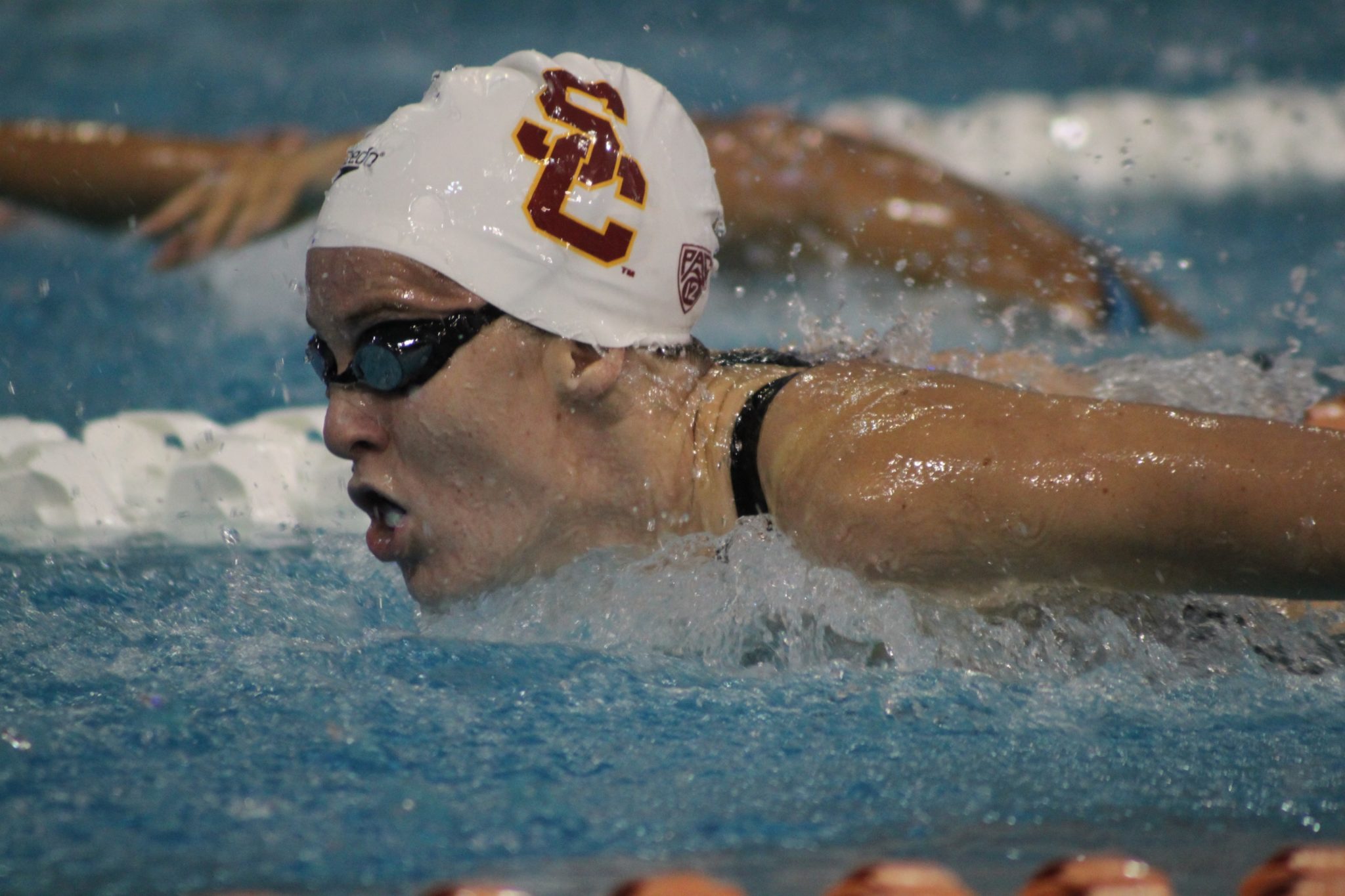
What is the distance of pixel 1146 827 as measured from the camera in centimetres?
141

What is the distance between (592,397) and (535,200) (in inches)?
12.0

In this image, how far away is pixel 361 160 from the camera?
199 centimetres

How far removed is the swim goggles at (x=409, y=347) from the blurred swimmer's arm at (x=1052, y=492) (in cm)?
47

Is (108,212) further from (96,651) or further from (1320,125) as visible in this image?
(1320,125)

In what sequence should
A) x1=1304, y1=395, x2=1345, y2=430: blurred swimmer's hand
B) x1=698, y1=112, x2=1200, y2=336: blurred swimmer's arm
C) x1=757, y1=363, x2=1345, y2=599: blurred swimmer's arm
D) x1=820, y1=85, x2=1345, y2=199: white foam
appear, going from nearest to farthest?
x1=757, y1=363, x2=1345, y2=599: blurred swimmer's arm < x1=1304, y1=395, x2=1345, y2=430: blurred swimmer's hand < x1=698, y1=112, x2=1200, y2=336: blurred swimmer's arm < x1=820, y1=85, x2=1345, y2=199: white foam

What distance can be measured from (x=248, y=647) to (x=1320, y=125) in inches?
259

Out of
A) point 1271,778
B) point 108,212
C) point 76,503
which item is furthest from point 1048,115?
point 1271,778

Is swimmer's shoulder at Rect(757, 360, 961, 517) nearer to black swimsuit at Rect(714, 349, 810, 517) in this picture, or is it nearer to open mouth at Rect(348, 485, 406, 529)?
black swimsuit at Rect(714, 349, 810, 517)

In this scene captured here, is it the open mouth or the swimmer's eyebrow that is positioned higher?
the swimmer's eyebrow

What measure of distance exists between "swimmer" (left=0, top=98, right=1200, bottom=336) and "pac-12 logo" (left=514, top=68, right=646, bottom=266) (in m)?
2.03

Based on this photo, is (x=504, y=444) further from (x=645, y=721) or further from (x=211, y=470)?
(x=211, y=470)

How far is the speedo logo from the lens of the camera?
1973 mm

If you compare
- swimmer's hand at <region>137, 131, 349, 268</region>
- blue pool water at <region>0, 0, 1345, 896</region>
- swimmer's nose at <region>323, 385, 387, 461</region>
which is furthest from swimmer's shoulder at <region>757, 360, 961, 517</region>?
swimmer's hand at <region>137, 131, 349, 268</region>

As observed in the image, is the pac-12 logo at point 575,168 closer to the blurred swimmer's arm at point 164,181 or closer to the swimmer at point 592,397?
the swimmer at point 592,397
